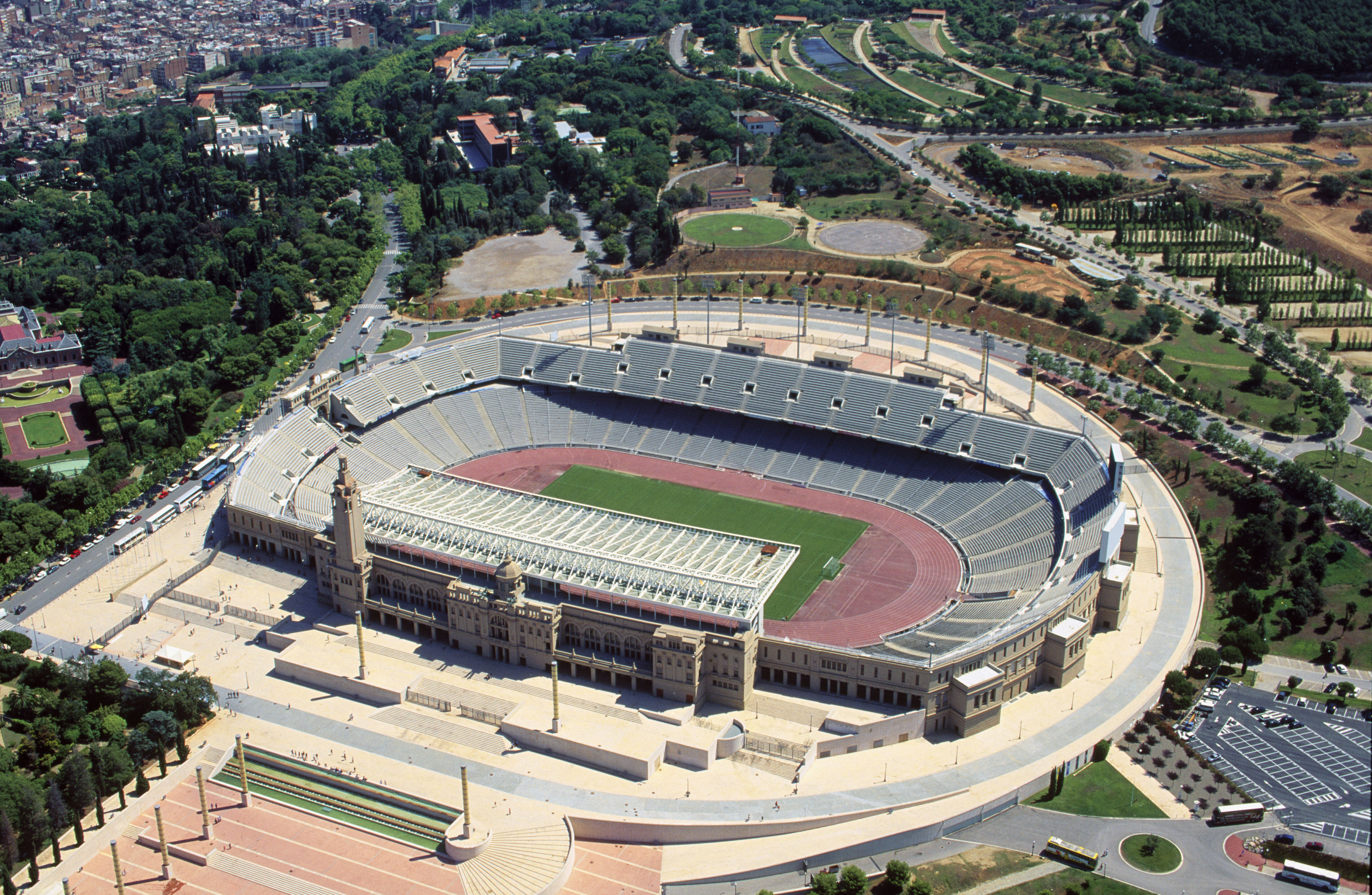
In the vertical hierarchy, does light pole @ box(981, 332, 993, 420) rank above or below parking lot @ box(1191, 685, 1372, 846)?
above

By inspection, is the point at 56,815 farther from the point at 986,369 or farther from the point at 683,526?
the point at 986,369

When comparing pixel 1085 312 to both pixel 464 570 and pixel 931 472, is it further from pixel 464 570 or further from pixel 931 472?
pixel 464 570

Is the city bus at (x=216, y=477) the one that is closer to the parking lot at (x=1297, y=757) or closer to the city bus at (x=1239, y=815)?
the parking lot at (x=1297, y=757)

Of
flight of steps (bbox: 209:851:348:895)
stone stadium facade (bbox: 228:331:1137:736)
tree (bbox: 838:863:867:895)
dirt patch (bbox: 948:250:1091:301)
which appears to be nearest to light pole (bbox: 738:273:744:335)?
stone stadium facade (bbox: 228:331:1137:736)

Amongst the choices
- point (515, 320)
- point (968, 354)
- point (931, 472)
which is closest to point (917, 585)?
point (931, 472)

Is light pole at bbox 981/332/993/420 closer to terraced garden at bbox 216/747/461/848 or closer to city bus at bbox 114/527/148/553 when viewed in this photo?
terraced garden at bbox 216/747/461/848

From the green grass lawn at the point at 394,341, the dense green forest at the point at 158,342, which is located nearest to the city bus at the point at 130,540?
the dense green forest at the point at 158,342
